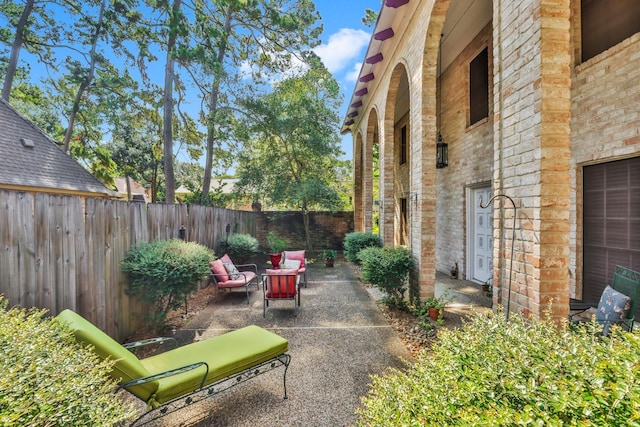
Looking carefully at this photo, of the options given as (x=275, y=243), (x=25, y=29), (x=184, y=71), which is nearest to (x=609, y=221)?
(x=275, y=243)

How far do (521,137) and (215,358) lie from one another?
3445 mm

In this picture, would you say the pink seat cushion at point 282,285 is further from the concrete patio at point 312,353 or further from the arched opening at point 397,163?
the arched opening at point 397,163

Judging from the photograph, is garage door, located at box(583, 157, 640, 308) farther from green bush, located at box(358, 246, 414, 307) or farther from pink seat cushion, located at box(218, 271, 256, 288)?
pink seat cushion, located at box(218, 271, 256, 288)

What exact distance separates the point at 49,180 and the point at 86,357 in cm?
1015

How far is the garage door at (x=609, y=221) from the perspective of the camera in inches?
136

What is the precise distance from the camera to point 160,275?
3.60 m

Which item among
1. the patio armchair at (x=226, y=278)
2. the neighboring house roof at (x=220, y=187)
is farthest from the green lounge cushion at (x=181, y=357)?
the neighboring house roof at (x=220, y=187)

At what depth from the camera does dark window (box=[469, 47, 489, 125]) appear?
5.69m

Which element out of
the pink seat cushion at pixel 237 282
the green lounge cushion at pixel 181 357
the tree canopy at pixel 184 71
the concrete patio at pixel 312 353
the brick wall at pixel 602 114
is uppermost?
the tree canopy at pixel 184 71

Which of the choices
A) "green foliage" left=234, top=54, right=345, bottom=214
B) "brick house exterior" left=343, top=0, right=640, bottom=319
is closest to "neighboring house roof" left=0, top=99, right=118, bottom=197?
"green foliage" left=234, top=54, right=345, bottom=214

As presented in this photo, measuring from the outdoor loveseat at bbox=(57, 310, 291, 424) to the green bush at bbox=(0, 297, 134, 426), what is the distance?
322 millimetres

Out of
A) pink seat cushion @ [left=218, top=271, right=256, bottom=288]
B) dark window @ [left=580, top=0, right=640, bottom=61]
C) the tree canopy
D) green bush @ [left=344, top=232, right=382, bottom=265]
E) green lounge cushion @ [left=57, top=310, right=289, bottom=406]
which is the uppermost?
the tree canopy

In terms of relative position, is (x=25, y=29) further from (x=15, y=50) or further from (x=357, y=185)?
(x=357, y=185)

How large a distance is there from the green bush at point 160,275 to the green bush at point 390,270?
2725mm
